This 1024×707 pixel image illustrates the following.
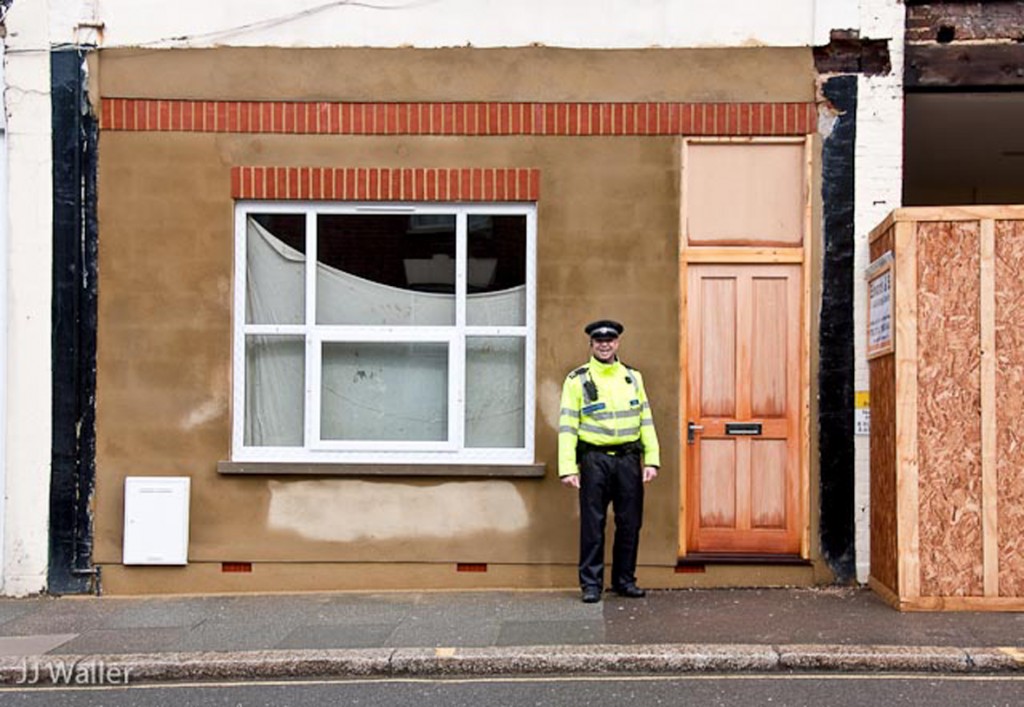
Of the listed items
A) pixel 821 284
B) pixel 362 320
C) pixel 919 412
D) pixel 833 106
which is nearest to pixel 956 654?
pixel 919 412

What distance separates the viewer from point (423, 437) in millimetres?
9312

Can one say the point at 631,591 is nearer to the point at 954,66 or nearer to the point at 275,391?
the point at 275,391

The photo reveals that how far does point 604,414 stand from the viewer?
8.35 meters

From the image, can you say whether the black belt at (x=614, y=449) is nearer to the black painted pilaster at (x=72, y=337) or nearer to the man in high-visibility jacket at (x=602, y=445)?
the man in high-visibility jacket at (x=602, y=445)

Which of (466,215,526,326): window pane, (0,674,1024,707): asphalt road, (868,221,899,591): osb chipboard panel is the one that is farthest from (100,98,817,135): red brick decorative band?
(0,674,1024,707): asphalt road

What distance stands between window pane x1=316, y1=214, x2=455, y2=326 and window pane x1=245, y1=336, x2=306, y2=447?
1.22 feet

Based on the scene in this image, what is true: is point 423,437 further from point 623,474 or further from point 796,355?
point 796,355

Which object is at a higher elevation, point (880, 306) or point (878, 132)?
point (878, 132)

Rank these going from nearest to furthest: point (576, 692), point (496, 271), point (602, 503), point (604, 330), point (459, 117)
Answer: point (576, 692) → point (604, 330) → point (602, 503) → point (459, 117) → point (496, 271)

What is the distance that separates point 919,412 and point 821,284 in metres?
1.34

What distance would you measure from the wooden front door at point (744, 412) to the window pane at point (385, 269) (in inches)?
75.0

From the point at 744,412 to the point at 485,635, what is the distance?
275 centimetres

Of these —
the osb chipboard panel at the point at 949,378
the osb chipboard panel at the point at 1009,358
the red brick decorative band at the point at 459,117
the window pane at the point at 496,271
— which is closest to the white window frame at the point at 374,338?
the window pane at the point at 496,271

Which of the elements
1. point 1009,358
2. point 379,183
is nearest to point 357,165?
point 379,183
